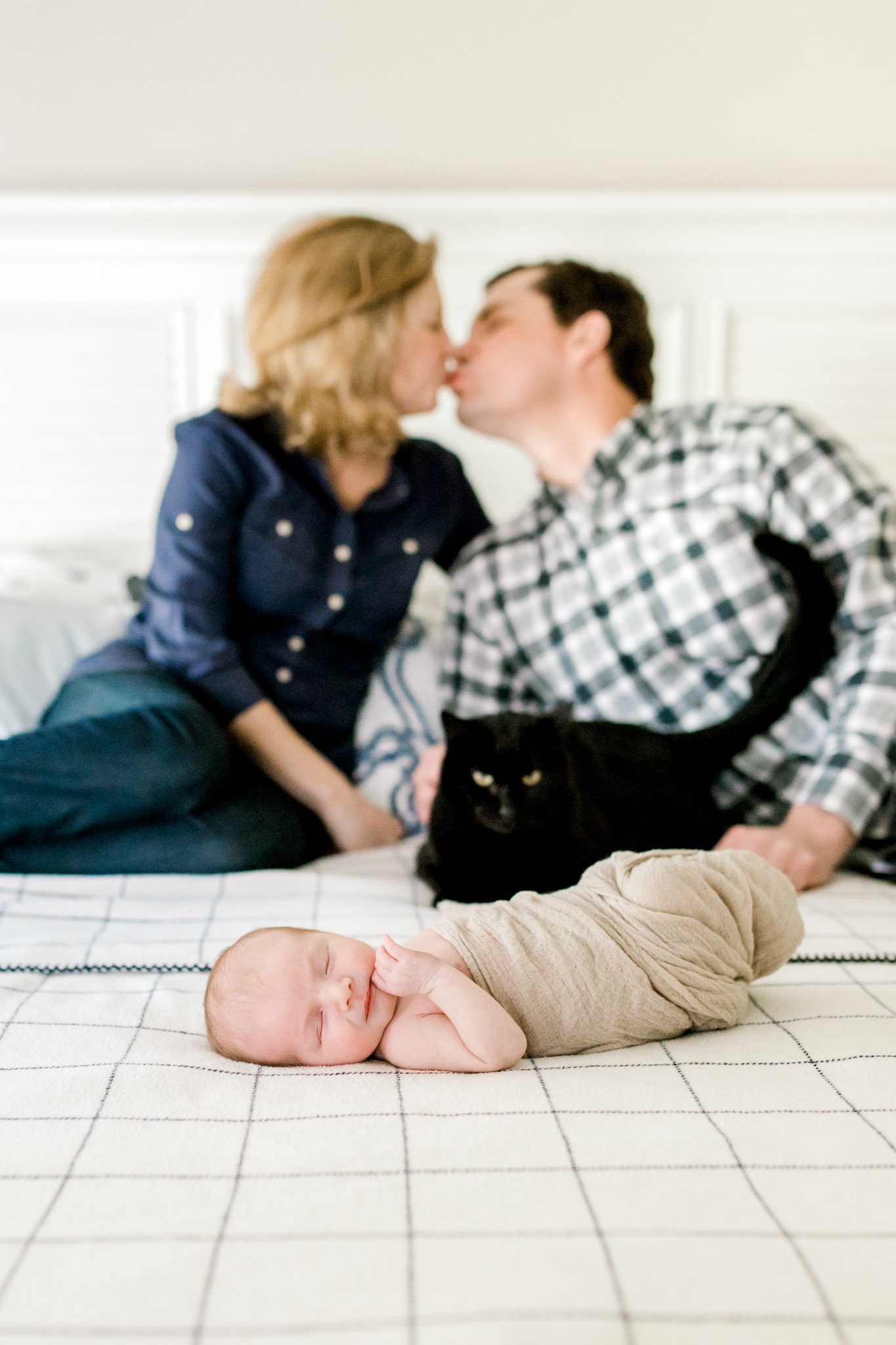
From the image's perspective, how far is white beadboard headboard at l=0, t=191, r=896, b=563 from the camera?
6.42 feet

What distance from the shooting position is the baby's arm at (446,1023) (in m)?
0.75

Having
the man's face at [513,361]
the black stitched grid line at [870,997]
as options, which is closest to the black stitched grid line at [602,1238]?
the black stitched grid line at [870,997]

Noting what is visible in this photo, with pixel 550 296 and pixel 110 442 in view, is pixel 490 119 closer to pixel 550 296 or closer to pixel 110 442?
pixel 550 296

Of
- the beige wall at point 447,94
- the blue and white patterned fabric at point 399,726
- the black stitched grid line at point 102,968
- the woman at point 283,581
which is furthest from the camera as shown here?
the beige wall at point 447,94

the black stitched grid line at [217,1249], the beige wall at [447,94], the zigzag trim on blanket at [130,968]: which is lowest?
the zigzag trim on blanket at [130,968]

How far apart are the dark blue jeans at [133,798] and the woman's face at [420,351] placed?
59 centimetres

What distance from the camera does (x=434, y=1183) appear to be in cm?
59

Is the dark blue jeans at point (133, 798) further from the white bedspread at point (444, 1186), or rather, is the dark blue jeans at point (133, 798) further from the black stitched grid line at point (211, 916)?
the white bedspread at point (444, 1186)

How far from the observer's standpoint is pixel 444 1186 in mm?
589

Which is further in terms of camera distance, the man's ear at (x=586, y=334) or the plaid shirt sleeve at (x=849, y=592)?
the man's ear at (x=586, y=334)

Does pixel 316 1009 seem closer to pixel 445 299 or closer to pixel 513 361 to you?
pixel 513 361

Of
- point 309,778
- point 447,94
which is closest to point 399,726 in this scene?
point 309,778

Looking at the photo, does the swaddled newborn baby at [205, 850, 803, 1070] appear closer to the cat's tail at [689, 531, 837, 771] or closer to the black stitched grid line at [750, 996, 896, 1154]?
the black stitched grid line at [750, 996, 896, 1154]

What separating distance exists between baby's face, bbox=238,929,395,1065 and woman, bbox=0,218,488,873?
0.54 meters
